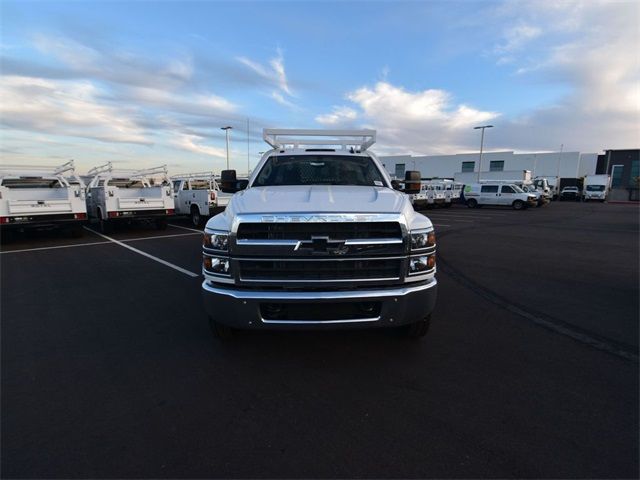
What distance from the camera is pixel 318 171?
500 cm

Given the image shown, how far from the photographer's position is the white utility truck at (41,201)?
10422mm

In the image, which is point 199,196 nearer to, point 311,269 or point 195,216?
point 195,216

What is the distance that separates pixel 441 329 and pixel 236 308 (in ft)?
8.14

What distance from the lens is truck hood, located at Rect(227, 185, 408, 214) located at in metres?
3.29

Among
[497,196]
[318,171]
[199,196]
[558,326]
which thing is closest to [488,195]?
[497,196]

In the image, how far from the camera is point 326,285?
3.20 meters

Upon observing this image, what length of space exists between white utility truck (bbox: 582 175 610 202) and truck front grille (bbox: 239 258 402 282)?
54787 mm

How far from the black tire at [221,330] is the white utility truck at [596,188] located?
5517 centimetres

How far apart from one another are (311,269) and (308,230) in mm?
329

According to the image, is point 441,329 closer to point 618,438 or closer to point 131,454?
point 618,438

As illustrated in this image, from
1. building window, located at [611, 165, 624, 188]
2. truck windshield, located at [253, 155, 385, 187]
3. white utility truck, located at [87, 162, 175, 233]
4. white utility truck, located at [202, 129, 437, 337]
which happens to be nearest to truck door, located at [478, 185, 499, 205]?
white utility truck, located at [87, 162, 175, 233]

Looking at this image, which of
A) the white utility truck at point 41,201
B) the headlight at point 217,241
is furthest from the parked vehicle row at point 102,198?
the headlight at point 217,241

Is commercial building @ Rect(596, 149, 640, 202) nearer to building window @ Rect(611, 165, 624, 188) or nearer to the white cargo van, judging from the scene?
building window @ Rect(611, 165, 624, 188)

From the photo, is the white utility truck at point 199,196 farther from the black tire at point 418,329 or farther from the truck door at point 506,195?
the truck door at point 506,195
